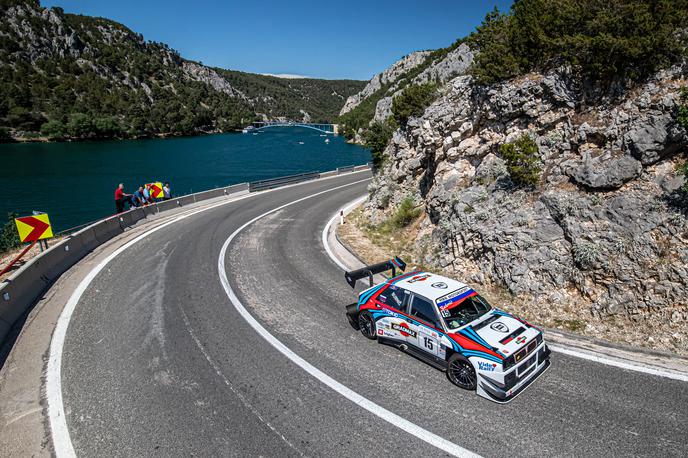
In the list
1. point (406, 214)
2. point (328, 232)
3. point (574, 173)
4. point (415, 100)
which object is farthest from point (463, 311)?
point (415, 100)

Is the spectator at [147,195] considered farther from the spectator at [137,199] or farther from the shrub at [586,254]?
the shrub at [586,254]

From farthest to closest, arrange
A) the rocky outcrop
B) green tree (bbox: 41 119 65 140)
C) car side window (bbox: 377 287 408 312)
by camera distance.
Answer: the rocky outcrop
green tree (bbox: 41 119 65 140)
car side window (bbox: 377 287 408 312)

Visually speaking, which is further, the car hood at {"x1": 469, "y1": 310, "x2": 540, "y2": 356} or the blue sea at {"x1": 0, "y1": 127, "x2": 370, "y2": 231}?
the blue sea at {"x1": 0, "y1": 127, "x2": 370, "y2": 231}

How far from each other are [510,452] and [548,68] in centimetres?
1283

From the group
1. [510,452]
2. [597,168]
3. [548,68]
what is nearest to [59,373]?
[510,452]

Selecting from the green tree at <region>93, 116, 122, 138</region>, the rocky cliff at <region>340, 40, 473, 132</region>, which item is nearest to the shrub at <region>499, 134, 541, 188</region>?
the rocky cliff at <region>340, 40, 473, 132</region>

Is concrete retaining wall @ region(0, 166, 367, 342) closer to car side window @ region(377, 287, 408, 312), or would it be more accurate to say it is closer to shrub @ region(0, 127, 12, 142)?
car side window @ region(377, 287, 408, 312)

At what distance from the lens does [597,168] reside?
438 inches

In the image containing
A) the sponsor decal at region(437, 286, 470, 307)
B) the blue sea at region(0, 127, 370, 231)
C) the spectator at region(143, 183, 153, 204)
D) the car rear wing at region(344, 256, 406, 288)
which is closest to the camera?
the sponsor decal at region(437, 286, 470, 307)

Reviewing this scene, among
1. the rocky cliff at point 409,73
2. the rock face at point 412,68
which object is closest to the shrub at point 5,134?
the rocky cliff at point 409,73

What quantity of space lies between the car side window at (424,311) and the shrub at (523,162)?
646cm

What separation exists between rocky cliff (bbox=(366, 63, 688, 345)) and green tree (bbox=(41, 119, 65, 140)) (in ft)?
384

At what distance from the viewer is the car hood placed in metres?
7.30

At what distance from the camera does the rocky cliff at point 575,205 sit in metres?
9.53
